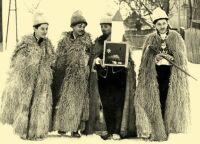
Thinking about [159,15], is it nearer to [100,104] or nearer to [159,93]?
[159,93]

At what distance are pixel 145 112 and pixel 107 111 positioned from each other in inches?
16.7

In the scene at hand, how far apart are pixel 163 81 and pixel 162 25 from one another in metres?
0.62

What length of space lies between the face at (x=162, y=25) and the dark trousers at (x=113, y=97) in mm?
584

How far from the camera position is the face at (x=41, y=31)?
462cm

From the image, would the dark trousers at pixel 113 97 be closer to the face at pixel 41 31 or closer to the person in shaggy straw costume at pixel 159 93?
the person in shaggy straw costume at pixel 159 93

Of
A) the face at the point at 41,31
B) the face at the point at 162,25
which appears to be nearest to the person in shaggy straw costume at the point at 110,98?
the face at the point at 162,25

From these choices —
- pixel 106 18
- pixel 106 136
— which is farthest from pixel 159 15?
pixel 106 136

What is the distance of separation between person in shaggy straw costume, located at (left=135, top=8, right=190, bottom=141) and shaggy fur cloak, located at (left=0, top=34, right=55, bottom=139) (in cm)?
98

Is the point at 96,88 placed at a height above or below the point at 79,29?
below

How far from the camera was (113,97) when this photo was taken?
485 centimetres

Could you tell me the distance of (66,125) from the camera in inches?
188

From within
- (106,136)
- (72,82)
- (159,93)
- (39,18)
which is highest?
(39,18)

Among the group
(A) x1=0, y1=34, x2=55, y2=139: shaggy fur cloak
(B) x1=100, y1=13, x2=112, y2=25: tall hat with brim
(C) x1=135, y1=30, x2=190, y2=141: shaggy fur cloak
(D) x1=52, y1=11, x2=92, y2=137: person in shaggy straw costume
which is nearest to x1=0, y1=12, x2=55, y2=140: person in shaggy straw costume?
(A) x1=0, y1=34, x2=55, y2=139: shaggy fur cloak

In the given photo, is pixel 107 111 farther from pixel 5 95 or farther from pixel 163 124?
pixel 5 95
